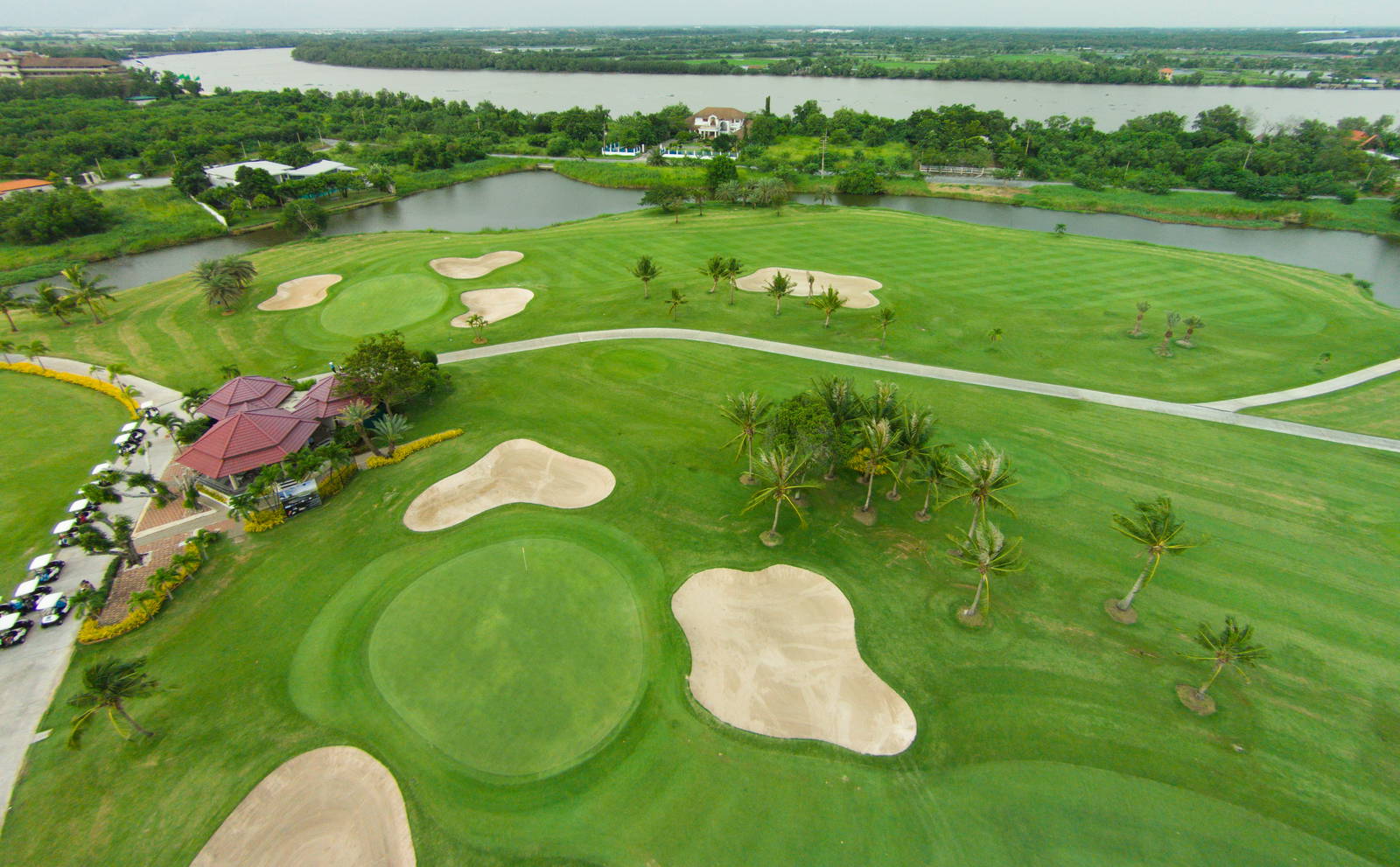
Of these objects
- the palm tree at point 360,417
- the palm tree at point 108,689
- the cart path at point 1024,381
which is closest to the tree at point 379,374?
the palm tree at point 360,417

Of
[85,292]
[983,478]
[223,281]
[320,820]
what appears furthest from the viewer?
[223,281]

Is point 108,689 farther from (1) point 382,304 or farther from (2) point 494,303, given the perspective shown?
(1) point 382,304

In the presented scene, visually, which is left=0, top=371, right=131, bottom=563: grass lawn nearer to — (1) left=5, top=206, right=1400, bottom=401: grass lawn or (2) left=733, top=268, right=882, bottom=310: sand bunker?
(1) left=5, top=206, right=1400, bottom=401: grass lawn

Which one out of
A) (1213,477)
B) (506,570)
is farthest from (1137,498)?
(506,570)

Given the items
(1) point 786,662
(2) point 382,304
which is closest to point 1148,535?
(1) point 786,662

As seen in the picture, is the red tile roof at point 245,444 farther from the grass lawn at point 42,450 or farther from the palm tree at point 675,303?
the palm tree at point 675,303

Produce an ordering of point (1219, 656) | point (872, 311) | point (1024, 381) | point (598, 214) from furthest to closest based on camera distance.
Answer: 1. point (598, 214)
2. point (872, 311)
3. point (1024, 381)
4. point (1219, 656)

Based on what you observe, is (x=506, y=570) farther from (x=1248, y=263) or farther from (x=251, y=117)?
(x=251, y=117)

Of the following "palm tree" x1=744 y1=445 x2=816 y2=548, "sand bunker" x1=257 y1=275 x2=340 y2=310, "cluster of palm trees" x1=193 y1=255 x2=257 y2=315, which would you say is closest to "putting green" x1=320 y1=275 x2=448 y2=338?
"sand bunker" x1=257 y1=275 x2=340 y2=310
